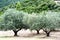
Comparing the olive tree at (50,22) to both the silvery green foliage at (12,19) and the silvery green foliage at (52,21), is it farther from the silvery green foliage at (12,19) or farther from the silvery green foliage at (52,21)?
the silvery green foliage at (12,19)

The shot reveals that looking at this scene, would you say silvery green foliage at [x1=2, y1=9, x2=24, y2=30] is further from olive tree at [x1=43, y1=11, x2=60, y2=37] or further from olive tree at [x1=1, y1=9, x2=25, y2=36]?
olive tree at [x1=43, y1=11, x2=60, y2=37]

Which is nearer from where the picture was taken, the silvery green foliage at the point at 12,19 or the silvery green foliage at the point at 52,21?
the silvery green foliage at the point at 52,21

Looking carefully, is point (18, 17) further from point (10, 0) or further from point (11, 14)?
point (10, 0)

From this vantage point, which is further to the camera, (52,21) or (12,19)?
(12,19)

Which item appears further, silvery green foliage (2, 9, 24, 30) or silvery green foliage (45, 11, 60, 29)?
silvery green foliage (2, 9, 24, 30)

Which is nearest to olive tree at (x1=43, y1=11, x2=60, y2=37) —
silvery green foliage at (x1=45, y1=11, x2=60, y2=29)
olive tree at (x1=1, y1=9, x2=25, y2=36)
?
silvery green foliage at (x1=45, y1=11, x2=60, y2=29)

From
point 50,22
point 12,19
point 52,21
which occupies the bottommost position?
point 50,22

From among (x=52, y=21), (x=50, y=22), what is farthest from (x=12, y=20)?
(x=52, y=21)

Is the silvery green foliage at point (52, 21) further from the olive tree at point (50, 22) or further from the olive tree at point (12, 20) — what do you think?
the olive tree at point (12, 20)

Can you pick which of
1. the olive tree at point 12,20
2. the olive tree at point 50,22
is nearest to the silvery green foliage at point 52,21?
the olive tree at point 50,22

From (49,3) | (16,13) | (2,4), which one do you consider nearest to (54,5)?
(49,3)

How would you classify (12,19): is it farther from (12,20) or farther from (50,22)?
(50,22)

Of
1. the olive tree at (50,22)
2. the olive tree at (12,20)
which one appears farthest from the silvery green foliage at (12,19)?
the olive tree at (50,22)

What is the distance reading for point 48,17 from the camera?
3338 cm
